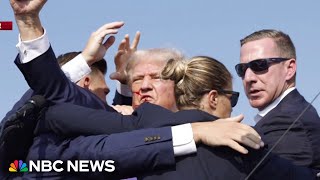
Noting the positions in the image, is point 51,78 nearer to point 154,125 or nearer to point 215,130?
point 154,125

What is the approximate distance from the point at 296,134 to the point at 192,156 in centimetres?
126

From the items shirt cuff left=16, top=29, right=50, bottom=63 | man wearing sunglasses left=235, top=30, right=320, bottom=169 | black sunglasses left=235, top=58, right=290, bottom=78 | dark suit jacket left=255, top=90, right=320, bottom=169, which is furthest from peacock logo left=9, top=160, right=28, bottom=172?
black sunglasses left=235, top=58, right=290, bottom=78

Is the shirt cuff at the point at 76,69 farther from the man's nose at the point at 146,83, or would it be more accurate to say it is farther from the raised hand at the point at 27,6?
the raised hand at the point at 27,6

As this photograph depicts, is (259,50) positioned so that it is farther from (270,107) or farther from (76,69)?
(76,69)

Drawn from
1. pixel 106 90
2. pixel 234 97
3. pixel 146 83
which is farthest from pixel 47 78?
pixel 106 90

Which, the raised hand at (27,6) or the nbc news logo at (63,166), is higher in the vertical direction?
the raised hand at (27,6)

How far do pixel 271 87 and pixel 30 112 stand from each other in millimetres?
2260

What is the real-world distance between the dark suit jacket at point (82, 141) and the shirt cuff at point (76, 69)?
0.52 meters

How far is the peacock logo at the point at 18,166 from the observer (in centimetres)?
405

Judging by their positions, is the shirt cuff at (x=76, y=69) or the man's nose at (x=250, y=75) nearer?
the shirt cuff at (x=76, y=69)

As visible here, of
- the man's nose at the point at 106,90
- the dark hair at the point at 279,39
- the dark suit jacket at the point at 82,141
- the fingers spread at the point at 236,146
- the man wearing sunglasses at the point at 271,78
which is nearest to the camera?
the fingers spread at the point at 236,146

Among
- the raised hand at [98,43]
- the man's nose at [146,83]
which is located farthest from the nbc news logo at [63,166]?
the man's nose at [146,83]

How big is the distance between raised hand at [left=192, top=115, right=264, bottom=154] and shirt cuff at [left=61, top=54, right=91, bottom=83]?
1.41 meters

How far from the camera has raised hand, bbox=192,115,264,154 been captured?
134 inches
